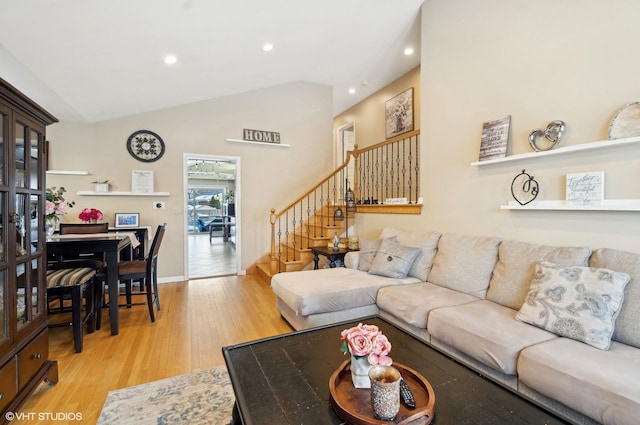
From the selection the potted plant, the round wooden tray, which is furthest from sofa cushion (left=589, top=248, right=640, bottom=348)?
the potted plant

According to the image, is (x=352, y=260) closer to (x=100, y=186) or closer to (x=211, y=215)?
(x=100, y=186)

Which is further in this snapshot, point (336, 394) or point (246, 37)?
point (246, 37)

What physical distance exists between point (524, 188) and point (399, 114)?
328 cm

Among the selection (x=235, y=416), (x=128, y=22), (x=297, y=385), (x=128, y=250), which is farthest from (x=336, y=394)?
(x=128, y=250)

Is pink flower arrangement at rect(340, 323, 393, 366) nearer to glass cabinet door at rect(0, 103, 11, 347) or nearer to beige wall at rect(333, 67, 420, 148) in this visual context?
glass cabinet door at rect(0, 103, 11, 347)

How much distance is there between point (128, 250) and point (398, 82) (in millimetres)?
5243

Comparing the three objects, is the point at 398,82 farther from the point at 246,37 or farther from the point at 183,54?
the point at 183,54

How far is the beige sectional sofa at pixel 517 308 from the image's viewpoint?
139 cm

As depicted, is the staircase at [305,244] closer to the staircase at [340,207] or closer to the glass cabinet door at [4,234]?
the staircase at [340,207]

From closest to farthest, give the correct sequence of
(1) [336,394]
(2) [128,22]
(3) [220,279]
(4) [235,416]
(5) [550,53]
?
1. (1) [336,394]
2. (4) [235,416]
3. (5) [550,53]
4. (2) [128,22]
5. (3) [220,279]

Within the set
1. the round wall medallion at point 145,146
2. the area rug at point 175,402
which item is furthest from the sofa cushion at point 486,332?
the round wall medallion at point 145,146

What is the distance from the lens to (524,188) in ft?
8.38

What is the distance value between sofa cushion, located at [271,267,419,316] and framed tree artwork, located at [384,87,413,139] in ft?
10.5

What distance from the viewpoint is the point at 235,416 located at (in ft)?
4.75
